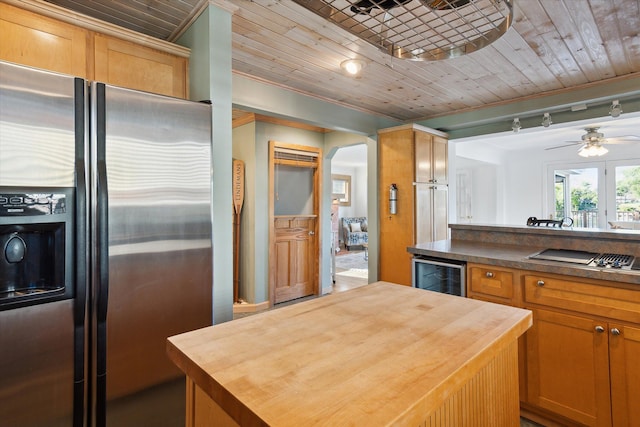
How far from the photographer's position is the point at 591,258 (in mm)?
2047

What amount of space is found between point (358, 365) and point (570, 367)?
1.71 m

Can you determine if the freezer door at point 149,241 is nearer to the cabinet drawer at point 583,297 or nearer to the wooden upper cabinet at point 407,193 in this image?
the cabinet drawer at point 583,297

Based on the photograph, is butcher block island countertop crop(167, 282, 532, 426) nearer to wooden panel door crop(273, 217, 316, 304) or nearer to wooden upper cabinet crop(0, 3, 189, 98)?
wooden upper cabinet crop(0, 3, 189, 98)

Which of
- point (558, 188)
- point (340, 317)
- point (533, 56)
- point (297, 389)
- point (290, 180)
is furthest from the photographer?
point (558, 188)

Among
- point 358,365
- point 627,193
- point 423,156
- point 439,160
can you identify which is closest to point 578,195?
point 627,193

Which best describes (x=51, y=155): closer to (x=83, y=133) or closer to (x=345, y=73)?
(x=83, y=133)

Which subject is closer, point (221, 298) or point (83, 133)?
point (83, 133)

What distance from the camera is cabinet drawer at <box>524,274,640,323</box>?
1670 millimetres

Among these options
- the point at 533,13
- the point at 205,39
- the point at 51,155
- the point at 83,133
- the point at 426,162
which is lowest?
the point at 51,155

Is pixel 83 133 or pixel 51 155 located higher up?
pixel 83 133

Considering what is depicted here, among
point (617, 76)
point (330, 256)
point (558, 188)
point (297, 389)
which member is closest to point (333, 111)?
point (330, 256)

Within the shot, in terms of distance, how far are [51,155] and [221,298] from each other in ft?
3.53

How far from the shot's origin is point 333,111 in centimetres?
376

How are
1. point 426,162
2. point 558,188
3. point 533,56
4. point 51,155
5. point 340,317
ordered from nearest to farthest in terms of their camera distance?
point 340,317 < point 51,155 < point 533,56 < point 426,162 < point 558,188
